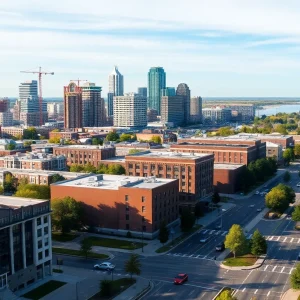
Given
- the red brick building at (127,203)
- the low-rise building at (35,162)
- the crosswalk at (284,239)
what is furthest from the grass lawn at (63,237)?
the low-rise building at (35,162)

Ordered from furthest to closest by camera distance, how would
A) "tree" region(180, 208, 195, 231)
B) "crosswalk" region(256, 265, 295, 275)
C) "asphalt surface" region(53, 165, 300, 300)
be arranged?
"tree" region(180, 208, 195, 231)
"crosswalk" region(256, 265, 295, 275)
"asphalt surface" region(53, 165, 300, 300)

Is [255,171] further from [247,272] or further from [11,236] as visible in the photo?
[11,236]

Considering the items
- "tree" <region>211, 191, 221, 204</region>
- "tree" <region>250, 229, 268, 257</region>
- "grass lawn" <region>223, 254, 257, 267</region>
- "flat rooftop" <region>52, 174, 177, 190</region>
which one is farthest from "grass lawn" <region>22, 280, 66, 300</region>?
"tree" <region>211, 191, 221, 204</region>

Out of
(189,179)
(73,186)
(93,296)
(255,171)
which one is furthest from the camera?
(255,171)

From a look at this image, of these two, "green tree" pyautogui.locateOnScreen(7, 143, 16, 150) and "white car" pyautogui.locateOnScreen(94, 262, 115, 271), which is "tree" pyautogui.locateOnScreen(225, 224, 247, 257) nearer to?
"white car" pyautogui.locateOnScreen(94, 262, 115, 271)

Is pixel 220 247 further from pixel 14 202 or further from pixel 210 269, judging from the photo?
pixel 14 202

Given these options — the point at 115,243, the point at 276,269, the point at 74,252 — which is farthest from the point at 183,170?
the point at 276,269

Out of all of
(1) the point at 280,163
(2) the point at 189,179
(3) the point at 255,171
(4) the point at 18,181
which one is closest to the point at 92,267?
(2) the point at 189,179
